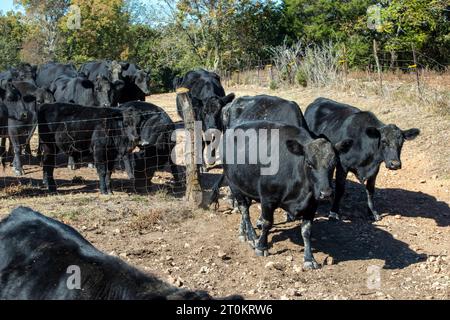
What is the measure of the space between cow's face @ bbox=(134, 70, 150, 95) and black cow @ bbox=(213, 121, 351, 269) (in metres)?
10.3

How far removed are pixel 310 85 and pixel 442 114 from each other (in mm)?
8268

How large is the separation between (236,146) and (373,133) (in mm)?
2970

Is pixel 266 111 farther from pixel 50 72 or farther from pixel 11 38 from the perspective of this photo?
pixel 11 38

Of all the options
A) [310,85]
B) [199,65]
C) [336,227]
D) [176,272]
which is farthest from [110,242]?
[199,65]

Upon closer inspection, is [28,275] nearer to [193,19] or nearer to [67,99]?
[67,99]

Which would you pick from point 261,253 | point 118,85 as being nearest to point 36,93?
point 118,85

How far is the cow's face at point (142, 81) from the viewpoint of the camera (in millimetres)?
18641

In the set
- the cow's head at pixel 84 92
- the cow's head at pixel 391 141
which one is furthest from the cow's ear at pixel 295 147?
the cow's head at pixel 84 92

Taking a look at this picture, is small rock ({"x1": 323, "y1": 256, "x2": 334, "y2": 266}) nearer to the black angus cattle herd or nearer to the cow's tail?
the black angus cattle herd

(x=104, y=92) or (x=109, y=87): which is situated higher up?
(x=109, y=87)

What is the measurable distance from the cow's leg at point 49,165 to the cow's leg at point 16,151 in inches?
47.3

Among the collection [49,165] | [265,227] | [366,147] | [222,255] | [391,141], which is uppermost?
[391,141]

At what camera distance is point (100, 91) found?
51.5 feet

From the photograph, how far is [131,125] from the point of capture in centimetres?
1134
